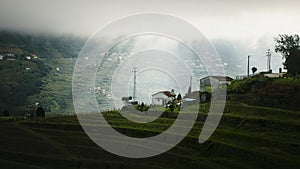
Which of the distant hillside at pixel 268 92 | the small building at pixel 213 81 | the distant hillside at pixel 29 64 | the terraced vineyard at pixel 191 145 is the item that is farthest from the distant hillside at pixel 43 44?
the terraced vineyard at pixel 191 145

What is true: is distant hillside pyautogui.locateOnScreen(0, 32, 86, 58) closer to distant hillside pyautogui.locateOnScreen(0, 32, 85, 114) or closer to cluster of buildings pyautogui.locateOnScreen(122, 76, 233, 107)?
distant hillside pyautogui.locateOnScreen(0, 32, 85, 114)

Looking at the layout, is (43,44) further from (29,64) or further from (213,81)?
(213,81)

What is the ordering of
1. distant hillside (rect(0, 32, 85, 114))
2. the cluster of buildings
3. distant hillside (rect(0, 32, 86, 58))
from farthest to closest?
distant hillside (rect(0, 32, 86, 58)) → distant hillside (rect(0, 32, 85, 114)) → the cluster of buildings

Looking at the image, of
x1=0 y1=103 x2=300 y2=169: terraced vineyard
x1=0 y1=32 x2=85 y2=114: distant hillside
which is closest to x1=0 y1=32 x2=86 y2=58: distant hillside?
x1=0 y1=32 x2=85 y2=114: distant hillside

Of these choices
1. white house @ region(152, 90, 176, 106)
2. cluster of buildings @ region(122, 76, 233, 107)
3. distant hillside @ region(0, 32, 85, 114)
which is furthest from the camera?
distant hillside @ region(0, 32, 85, 114)

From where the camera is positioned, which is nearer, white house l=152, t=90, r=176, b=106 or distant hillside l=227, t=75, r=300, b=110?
distant hillside l=227, t=75, r=300, b=110

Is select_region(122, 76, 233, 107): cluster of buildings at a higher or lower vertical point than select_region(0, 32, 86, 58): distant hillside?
lower

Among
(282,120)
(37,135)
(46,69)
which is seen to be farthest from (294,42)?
(46,69)

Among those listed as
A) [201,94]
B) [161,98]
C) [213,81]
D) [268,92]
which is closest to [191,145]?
[268,92]
